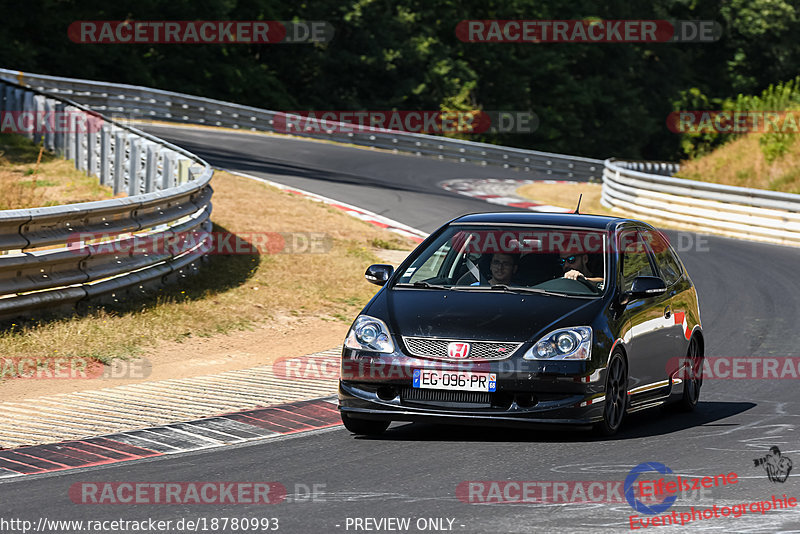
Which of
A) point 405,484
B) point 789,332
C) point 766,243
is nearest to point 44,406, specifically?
point 405,484

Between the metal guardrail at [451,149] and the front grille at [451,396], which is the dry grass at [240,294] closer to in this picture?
the front grille at [451,396]

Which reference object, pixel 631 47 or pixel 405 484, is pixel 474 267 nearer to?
pixel 405 484

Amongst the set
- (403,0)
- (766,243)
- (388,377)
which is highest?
(403,0)

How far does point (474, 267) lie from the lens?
880cm

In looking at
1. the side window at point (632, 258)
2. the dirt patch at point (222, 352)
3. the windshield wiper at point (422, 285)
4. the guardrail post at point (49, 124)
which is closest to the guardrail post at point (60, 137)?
the guardrail post at point (49, 124)

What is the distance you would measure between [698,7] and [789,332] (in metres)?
60.2

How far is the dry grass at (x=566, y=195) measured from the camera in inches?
1211

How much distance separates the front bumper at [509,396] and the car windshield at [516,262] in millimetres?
910

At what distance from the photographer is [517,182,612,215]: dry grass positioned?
1211 inches

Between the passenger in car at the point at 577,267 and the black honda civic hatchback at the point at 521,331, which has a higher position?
the passenger in car at the point at 577,267

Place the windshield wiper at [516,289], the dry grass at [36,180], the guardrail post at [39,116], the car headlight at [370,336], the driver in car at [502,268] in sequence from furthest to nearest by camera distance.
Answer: the guardrail post at [39,116]
the dry grass at [36,180]
the driver in car at [502,268]
the windshield wiper at [516,289]
the car headlight at [370,336]

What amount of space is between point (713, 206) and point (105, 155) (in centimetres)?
1320

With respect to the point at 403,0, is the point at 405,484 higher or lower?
lower

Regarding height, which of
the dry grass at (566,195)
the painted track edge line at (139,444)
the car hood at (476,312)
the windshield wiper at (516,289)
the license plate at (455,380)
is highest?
the windshield wiper at (516,289)
